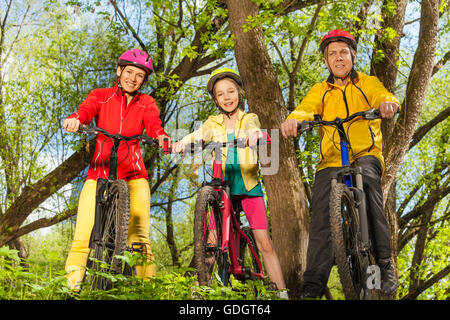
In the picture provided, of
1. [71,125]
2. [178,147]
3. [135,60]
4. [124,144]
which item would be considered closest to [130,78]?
[135,60]

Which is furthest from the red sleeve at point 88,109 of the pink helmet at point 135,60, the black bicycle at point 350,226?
the black bicycle at point 350,226

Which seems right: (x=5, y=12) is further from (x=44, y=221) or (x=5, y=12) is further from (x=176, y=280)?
(x=176, y=280)

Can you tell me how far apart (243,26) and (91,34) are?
6833 millimetres

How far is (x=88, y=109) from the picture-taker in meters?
4.68

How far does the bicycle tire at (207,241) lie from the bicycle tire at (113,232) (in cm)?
60

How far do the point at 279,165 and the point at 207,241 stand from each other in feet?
7.68

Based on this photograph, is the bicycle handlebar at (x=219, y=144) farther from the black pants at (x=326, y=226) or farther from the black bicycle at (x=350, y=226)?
the black pants at (x=326, y=226)

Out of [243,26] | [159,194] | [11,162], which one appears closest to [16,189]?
[11,162]

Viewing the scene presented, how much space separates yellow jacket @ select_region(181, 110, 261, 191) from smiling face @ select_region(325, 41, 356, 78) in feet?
2.84

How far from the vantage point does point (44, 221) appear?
36.9 feet

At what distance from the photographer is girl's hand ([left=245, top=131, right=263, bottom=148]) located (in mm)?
4238

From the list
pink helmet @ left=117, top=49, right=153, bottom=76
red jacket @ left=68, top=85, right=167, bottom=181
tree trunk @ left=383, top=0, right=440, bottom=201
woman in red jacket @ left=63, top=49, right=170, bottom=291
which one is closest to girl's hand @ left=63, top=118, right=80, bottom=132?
woman in red jacket @ left=63, top=49, right=170, bottom=291

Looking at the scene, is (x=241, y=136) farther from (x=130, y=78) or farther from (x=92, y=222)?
(x=92, y=222)
